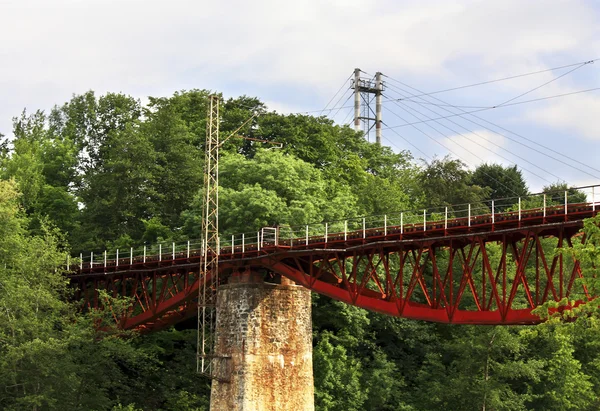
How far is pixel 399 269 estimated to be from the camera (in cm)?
4903

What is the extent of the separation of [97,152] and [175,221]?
1591 centimetres

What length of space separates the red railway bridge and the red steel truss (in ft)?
0.17

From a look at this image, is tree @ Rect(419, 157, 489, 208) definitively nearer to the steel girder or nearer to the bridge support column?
the steel girder

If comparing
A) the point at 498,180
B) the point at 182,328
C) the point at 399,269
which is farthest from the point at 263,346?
the point at 498,180

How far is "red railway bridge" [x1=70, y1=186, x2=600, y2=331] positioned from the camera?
42406 mm

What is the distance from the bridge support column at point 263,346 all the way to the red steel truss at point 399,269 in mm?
1398

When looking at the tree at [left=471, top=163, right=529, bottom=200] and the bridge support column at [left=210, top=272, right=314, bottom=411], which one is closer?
the bridge support column at [left=210, top=272, right=314, bottom=411]

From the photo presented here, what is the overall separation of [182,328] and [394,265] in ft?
45.9

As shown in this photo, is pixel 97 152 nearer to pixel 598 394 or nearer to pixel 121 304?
pixel 121 304

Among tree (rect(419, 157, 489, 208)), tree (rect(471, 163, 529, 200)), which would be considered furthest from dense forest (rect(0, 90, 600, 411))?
tree (rect(471, 163, 529, 200))

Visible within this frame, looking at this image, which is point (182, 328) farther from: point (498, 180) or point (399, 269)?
point (498, 180)

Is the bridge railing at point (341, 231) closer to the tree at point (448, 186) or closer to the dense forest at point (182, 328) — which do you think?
the dense forest at point (182, 328)

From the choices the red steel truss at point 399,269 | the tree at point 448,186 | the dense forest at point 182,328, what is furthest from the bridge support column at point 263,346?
the tree at point 448,186

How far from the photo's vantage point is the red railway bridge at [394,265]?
4241 centimetres
